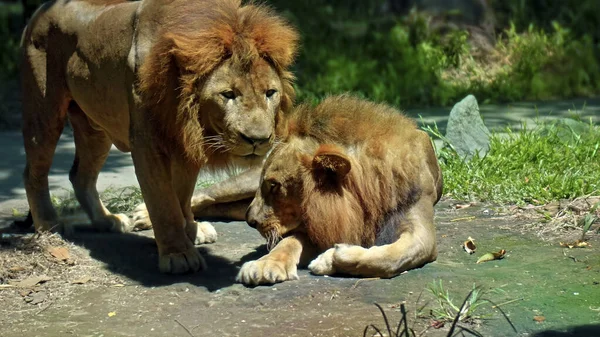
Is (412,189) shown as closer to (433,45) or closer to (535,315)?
(535,315)

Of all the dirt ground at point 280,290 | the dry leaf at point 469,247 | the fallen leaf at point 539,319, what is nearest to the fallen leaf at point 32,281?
the dirt ground at point 280,290

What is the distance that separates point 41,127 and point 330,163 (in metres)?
1.99

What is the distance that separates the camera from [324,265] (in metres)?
4.70

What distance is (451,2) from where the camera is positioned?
11945mm

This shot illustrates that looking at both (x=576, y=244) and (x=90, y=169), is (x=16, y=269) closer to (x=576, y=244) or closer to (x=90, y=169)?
(x=90, y=169)

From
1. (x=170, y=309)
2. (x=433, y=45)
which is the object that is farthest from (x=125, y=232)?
(x=433, y=45)

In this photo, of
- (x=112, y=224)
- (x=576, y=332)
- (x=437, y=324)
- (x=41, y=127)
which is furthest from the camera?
(x=112, y=224)

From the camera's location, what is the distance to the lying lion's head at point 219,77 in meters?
4.42

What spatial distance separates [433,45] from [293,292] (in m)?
7.57

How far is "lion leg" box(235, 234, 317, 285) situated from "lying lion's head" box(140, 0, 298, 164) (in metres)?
0.53

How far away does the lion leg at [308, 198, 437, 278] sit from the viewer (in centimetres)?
461

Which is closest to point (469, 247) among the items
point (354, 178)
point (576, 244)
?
point (576, 244)

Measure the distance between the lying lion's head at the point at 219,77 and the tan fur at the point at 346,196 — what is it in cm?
27

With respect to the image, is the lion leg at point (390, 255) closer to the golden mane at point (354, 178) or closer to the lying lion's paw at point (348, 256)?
the lying lion's paw at point (348, 256)
